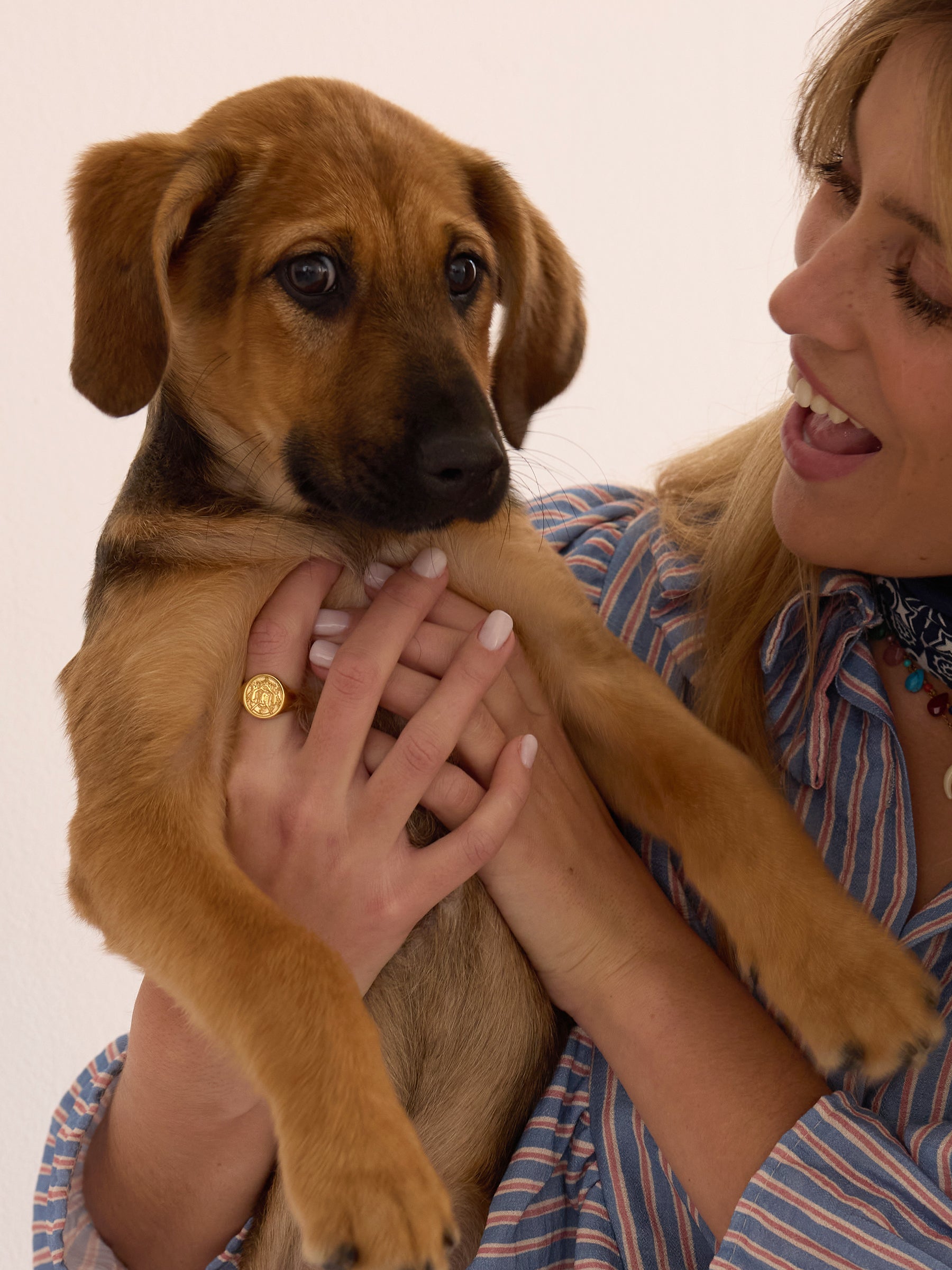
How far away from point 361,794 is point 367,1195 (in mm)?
616

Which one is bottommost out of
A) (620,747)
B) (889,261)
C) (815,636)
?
(620,747)

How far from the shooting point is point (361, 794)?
1.96 metres

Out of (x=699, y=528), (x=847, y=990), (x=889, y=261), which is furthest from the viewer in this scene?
(x=699, y=528)

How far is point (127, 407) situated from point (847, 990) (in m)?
1.48

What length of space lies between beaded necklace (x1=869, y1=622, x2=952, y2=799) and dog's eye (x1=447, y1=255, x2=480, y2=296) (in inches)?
38.6

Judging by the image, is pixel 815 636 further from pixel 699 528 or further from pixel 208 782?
pixel 208 782

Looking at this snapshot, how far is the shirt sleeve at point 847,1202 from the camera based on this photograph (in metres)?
1.55

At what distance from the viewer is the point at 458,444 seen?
6.30 ft

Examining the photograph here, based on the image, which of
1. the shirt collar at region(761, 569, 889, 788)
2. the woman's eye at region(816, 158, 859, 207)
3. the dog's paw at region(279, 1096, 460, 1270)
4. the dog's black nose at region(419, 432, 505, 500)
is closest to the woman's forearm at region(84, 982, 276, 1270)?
the dog's paw at region(279, 1096, 460, 1270)

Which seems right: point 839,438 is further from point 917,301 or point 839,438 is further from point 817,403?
point 917,301

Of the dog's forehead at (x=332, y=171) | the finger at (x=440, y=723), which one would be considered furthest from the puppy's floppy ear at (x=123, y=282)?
the finger at (x=440, y=723)

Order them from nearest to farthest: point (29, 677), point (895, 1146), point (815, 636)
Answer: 1. point (895, 1146)
2. point (815, 636)
3. point (29, 677)

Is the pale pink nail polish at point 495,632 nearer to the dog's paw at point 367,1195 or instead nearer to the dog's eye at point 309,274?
the dog's eye at point 309,274

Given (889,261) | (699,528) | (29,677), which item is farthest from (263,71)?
(889,261)
